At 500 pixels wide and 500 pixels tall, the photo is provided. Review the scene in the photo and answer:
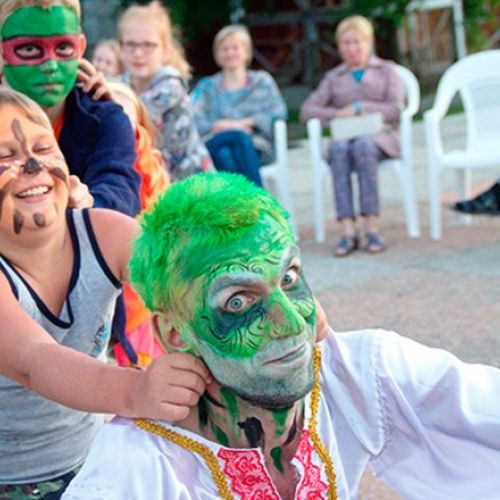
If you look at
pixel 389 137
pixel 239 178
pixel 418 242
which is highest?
pixel 239 178

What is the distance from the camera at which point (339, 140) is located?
752cm

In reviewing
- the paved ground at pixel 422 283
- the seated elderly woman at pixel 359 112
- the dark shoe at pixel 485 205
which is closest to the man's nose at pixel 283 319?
the paved ground at pixel 422 283

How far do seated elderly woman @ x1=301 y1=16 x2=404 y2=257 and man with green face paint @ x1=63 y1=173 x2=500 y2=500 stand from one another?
5407mm

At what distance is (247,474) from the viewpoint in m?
1.79

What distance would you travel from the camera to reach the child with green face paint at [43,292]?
1.97 metres

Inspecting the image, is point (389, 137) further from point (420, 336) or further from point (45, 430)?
point (45, 430)

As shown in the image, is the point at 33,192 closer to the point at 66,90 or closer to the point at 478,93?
the point at 66,90

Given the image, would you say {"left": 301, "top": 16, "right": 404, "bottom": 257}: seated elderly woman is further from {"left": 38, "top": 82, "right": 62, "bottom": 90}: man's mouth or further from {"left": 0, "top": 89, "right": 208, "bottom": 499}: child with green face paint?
{"left": 0, "top": 89, "right": 208, "bottom": 499}: child with green face paint

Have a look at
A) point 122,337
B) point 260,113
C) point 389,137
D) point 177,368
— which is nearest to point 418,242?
point 389,137

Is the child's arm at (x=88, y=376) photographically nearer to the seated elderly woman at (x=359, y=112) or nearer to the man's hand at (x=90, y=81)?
the man's hand at (x=90, y=81)

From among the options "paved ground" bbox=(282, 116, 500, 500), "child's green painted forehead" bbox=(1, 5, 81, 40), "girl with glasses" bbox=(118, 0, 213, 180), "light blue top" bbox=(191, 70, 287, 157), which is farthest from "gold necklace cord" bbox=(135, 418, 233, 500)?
"light blue top" bbox=(191, 70, 287, 157)

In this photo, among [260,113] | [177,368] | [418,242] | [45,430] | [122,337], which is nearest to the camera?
[177,368]

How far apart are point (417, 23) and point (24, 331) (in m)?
17.4

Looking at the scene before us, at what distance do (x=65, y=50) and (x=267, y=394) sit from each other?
5.12ft
